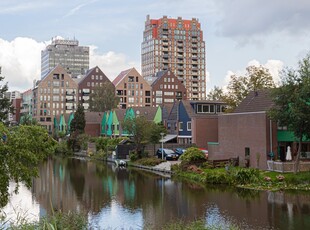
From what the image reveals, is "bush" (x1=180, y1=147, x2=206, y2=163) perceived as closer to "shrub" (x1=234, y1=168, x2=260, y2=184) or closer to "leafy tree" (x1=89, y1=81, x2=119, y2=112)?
"shrub" (x1=234, y1=168, x2=260, y2=184)

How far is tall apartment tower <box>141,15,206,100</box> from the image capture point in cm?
18338

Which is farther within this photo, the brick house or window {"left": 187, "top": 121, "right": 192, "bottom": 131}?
window {"left": 187, "top": 121, "right": 192, "bottom": 131}

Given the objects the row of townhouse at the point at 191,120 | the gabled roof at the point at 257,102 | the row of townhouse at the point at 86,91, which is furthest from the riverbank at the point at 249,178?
the row of townhouse at the point at 86,91

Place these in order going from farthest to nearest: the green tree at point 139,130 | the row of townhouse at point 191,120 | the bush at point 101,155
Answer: the bush at point 101,155, the row of townhouse at point 191,120, the green tree at point 139,130

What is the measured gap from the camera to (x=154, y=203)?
32125mm

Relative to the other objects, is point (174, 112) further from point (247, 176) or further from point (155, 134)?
point (247, 176)

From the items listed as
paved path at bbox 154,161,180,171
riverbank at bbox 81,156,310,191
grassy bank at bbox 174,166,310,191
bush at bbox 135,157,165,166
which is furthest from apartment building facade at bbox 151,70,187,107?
grassy bank at bbox 174,166,310,191

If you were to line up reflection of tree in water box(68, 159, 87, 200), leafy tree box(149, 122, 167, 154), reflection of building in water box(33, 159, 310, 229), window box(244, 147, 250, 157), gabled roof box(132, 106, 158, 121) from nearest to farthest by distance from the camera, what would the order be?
reflection of building in water box(33, 159, 310, 229) < reflection of tree in water box(68, 159, 87, 200) < window box(244, 147, 250, 157) < leafy tree box(149, 122, 167, 154) < gabled roof box(132, 106, 158, 121)

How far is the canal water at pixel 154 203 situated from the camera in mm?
25938

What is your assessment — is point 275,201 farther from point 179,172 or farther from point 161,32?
point 161,32

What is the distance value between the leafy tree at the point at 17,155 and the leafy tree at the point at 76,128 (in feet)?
212

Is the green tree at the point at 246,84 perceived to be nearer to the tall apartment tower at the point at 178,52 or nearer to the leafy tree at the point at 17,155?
the leafy tree at the point at 17,155

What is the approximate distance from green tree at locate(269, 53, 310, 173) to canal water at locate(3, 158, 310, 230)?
6.00m

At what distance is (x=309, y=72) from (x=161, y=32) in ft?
493
